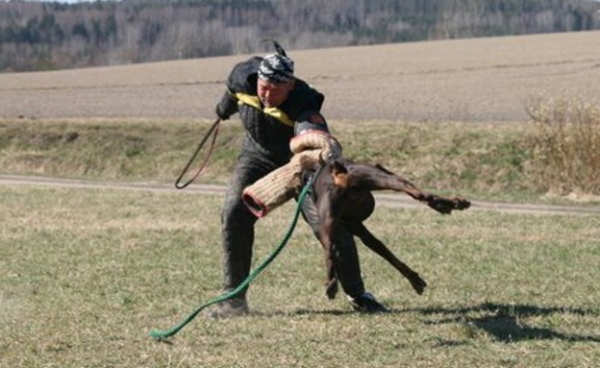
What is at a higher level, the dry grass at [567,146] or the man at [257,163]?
the man at [257,163]

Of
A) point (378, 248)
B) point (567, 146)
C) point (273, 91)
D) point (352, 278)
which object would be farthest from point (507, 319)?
point (567, 146)

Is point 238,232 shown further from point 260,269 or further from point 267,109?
point 260,269

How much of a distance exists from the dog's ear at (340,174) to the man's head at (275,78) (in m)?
1.10

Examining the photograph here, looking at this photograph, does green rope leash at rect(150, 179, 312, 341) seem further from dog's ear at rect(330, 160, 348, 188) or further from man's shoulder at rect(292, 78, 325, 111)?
A: man's shoulder at rect(292, 78, 325, 111)

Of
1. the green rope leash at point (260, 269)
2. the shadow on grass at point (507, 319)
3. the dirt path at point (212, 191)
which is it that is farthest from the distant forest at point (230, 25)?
the green rope leash at point (260, 269)

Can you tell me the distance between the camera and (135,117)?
3706cm

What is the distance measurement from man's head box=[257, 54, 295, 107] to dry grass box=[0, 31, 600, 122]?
897 inches

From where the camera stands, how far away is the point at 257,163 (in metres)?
9.34

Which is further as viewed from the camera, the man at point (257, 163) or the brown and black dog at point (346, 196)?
the man at point (257, 163)

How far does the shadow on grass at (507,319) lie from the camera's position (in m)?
8.09

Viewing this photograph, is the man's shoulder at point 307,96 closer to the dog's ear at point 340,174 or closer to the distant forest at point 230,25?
the dog's ear at point 340,174

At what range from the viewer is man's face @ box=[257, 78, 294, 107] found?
8.70 m

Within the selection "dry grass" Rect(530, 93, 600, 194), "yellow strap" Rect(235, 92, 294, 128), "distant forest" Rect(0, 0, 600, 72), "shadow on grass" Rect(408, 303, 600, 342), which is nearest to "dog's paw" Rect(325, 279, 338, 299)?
"shadow on grass" Rect(408, 303, 600, 342)

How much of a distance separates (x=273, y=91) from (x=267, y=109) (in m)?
0.25
